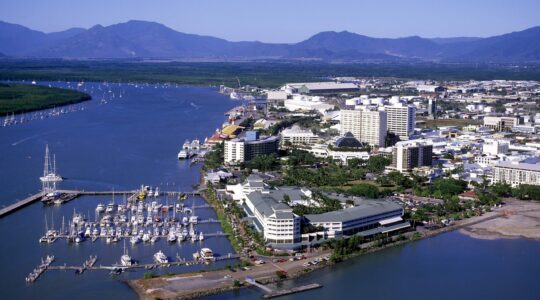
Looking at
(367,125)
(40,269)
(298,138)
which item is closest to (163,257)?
(40,269)

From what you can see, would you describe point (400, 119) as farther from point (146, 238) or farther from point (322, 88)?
point (322, 88)

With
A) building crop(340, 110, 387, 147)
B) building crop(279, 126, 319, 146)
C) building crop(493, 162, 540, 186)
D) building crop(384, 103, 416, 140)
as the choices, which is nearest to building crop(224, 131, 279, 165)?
building crop(279, 126, 319, 146)

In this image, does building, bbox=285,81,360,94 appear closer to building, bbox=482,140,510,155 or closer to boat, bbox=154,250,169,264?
building, bbox=482,140,510,155

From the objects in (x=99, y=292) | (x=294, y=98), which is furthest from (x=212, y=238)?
(x=294, y=98)

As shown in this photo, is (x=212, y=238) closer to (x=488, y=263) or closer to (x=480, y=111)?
(x=488, y=263)

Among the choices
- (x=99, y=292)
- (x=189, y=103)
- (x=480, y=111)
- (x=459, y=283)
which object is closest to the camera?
(x=99, y=292)

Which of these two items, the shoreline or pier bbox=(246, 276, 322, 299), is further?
pier bbox=(246, 276, 322, 299)
